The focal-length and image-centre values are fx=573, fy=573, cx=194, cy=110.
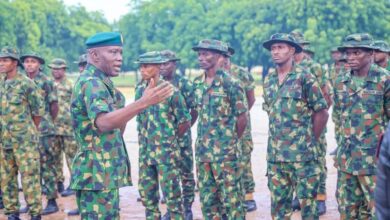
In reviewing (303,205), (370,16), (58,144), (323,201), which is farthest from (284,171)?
(370,16)

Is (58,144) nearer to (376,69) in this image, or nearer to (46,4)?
(376,69)

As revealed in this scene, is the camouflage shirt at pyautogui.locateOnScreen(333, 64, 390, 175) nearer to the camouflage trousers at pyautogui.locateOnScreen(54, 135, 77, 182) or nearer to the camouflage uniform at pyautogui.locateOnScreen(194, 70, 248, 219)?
the camouflage uniform at pyautogui.locateOnScreen(194, 70, 248, 219)

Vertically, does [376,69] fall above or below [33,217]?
above

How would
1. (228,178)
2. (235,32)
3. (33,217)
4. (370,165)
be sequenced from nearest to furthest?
(370,165) → (228,178) → (33,217) → (235,32)

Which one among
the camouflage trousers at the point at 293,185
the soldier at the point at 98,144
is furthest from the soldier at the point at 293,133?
the soldier at the point at 98,144

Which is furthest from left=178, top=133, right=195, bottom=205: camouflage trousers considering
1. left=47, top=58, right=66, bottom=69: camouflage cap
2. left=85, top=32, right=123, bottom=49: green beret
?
left=85, top=32, right=123, bottom=49: green beret

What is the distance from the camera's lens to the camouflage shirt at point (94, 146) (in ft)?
13.7

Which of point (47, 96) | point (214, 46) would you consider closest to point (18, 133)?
point (47, 96)

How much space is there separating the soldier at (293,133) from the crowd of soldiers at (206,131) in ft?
0.03

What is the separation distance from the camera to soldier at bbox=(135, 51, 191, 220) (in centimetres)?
624

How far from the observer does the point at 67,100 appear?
8.84 meters

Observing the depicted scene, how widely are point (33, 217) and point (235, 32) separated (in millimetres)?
40063

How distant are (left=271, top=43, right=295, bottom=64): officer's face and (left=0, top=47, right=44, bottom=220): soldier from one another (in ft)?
9.47

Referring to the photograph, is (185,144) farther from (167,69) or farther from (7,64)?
(7,64)
